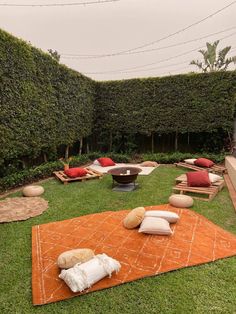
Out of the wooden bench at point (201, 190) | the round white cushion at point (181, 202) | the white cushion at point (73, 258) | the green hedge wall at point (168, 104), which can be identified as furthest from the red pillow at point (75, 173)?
the green hedge wall at point (168, 104)

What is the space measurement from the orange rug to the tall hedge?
380 centimetres

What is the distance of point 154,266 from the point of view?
10.4ft

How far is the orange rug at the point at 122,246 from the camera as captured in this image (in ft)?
9.71

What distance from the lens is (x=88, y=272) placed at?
2.84 meters

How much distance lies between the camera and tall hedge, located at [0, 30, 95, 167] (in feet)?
22.6

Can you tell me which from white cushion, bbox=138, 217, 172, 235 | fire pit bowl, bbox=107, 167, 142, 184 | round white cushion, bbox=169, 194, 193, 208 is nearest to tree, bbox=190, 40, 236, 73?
fire pit bowl, bbox=107, 167, 142, 184

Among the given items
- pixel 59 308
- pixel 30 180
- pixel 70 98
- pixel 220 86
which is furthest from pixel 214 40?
pixel 59 308

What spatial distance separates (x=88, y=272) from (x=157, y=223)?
154cm

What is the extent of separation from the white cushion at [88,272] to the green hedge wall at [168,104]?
955 cm

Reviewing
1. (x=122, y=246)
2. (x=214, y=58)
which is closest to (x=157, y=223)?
(x=122, y=246)

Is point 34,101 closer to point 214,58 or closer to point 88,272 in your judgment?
point 88,272

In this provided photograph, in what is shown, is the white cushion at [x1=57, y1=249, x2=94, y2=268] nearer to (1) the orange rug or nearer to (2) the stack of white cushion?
(1) the orange rug

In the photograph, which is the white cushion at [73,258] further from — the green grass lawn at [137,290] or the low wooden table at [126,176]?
the low wooden table at [126,176]

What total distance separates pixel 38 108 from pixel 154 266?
6.76m
